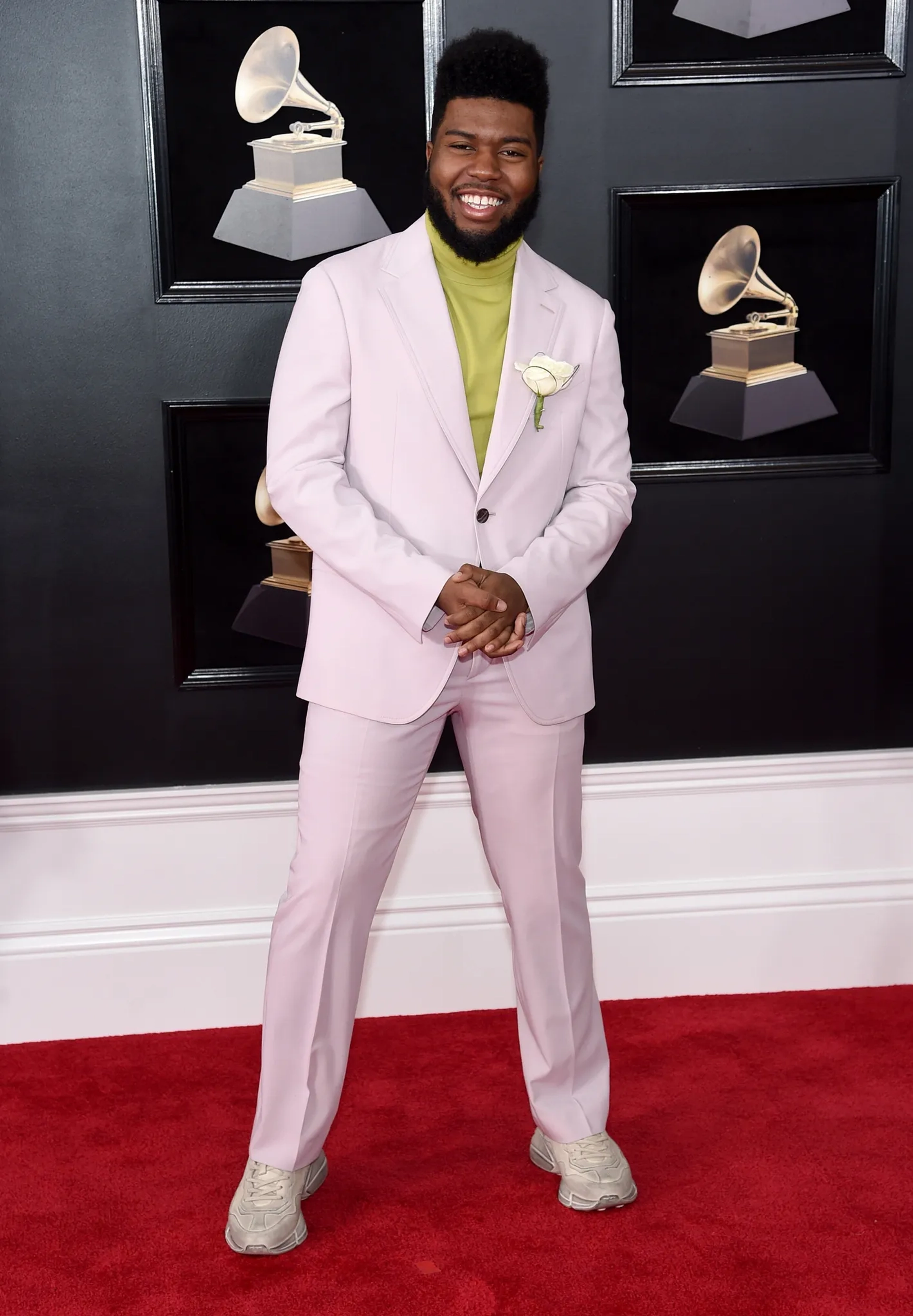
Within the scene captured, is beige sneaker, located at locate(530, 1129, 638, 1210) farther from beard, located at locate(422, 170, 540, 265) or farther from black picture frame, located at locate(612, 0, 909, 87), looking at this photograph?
black picture frame, located at locate(612, 0, 909, 87)

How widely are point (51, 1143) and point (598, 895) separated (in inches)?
52.4

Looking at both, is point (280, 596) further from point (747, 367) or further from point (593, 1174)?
point (593, 1174)

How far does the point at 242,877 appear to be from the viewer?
3189mm

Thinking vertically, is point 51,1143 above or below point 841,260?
below

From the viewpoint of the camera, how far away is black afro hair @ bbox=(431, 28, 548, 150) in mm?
2225

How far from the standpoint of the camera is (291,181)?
112 inches

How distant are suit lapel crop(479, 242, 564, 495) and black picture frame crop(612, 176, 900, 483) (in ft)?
2.22

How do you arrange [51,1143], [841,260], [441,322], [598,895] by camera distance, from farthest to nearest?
[598,895] < [841,260] < [51,1143] < [441,322]

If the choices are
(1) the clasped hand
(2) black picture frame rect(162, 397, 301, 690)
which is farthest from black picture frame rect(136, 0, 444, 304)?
(1) the clasped hand

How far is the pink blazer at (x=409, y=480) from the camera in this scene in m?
2.20

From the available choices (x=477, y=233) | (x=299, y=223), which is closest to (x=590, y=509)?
(x=477, y=233)

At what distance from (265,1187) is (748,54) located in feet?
8.07

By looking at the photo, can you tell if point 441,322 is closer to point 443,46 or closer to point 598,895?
point 443,46

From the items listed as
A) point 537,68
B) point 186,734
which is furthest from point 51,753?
point 537,68
